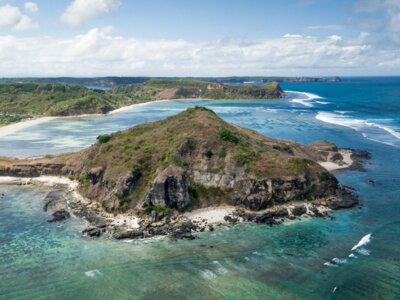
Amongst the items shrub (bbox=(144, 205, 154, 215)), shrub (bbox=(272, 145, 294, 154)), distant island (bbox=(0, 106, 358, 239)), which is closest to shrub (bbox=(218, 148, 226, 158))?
distant island (bbox=(0, 106, 358, 239))

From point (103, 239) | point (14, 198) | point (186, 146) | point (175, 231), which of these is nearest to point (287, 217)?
point (175, 231)

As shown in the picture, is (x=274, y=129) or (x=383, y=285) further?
(x=274, y=129)

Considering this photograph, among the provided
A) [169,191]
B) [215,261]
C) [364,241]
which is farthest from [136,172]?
[364,241]

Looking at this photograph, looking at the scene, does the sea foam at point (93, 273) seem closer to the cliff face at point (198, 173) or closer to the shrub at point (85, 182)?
the cliff face at point (198, 173)

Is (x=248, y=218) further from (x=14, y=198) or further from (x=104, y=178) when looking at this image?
(x=14, y=198)

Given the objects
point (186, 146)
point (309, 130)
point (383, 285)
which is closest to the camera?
point (383, 285)

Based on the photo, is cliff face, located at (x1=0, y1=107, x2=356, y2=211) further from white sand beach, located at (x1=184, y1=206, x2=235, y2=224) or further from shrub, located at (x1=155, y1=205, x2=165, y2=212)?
white sand beach, located at (x1=184, y1=206, x2=235, y2=224)
